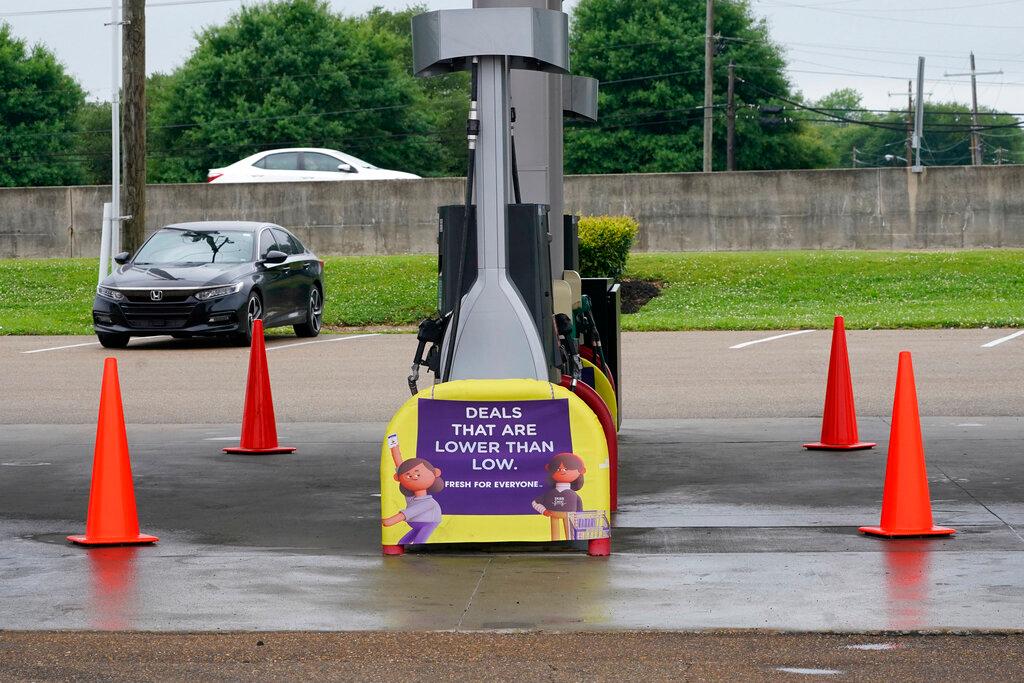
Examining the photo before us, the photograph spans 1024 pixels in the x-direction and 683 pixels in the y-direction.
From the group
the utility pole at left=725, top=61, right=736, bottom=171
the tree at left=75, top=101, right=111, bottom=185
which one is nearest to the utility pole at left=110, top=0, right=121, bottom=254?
the utility pole at left=725, top=61, right=736, bottom=171

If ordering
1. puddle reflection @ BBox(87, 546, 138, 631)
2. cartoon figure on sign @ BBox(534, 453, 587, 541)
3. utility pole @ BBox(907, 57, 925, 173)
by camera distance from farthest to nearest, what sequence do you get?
1. utility pole @ BBox(907, 57, 925, 173)
2. cartoon figure on sign @ BBox(534, 453, 587, 541)
3. puddle reflection @ BBox(87, 546, 138, 631)

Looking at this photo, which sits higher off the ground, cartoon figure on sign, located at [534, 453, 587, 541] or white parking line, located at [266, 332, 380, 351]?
white parking line, located at [266, 332, 380, 351]

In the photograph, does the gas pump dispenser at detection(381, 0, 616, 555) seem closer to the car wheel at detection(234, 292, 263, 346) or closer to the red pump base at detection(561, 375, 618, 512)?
the red pump base at detection(561, 375, 618, 512)

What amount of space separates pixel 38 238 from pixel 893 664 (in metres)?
30.6

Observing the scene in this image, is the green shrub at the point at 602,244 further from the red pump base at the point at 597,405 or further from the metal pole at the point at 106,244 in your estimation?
the red pump base at the point at 597,405

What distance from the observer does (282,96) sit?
7506cm

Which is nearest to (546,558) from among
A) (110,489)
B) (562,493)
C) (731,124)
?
(562,493)

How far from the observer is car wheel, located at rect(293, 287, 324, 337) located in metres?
21.3

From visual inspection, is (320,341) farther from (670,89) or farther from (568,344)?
(670,89)

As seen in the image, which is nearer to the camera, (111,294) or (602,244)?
(111,294)

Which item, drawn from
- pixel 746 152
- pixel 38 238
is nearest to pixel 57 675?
pixel 38 238

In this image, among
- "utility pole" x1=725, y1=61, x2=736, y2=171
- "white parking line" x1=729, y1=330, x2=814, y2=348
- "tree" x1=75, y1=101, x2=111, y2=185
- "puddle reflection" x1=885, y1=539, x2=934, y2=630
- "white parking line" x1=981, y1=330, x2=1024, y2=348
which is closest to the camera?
"puddle reflection" x1=885, y1=539, x2=934, y2=630

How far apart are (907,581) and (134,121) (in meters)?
20.2

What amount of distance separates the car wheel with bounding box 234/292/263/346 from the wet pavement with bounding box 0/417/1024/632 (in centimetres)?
942
